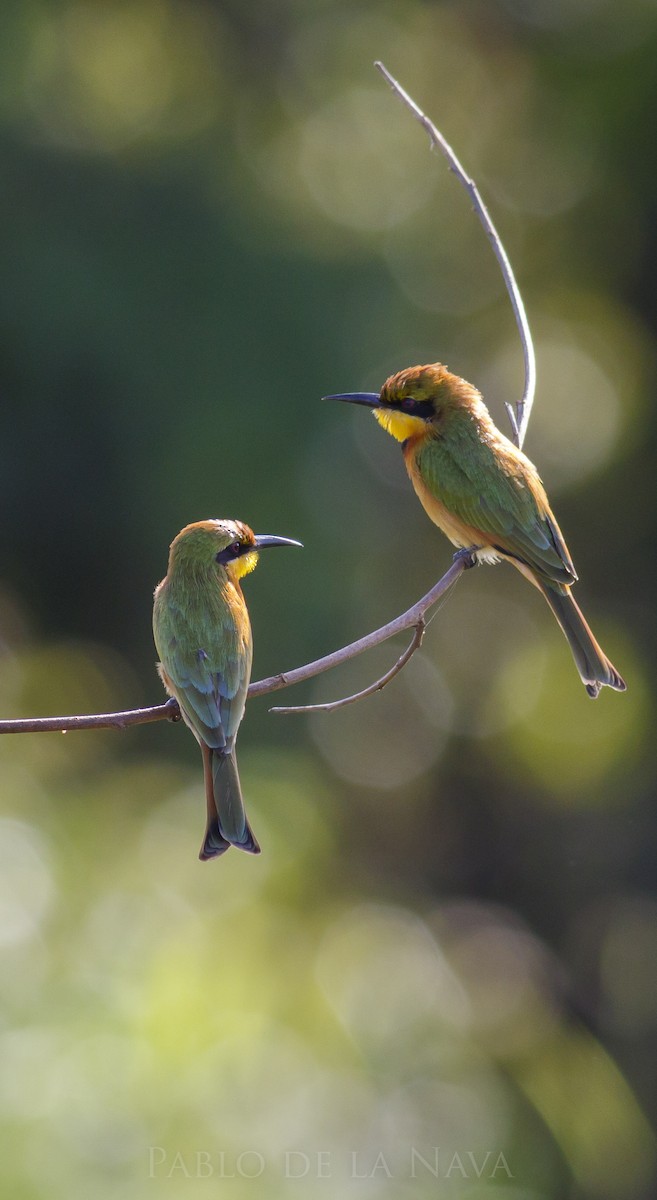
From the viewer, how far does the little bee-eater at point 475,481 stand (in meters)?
2.90

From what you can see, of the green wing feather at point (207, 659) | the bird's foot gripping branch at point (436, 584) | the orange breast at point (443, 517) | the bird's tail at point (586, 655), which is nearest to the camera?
the bird's foot gripping branch at point (436, 584)

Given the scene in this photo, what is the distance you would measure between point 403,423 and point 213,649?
94cm

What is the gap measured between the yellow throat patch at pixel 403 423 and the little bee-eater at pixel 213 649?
58 centimetres

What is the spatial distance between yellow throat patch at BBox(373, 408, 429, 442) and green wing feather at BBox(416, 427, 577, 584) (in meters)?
0.05

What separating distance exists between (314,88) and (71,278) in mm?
1765

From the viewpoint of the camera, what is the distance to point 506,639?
6.98 metres

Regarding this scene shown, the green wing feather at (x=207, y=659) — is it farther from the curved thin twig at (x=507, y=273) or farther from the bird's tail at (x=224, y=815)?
the curved thin twig at (x=507, y=273)

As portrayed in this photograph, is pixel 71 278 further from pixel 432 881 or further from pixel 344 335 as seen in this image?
pixel 432 881

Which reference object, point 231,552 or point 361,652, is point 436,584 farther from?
point 231,552

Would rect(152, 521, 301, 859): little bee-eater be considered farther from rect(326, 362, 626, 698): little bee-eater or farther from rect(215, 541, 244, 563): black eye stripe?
rect(326, 362, 626, 698): little bee-eater

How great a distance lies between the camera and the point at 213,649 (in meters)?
2.47

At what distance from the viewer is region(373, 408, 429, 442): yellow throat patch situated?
316 cm

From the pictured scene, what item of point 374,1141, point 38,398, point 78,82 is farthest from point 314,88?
point 374,1141

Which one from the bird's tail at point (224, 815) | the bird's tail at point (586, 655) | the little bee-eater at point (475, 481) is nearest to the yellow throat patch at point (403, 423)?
the little bee-eater at point (475, 481)
